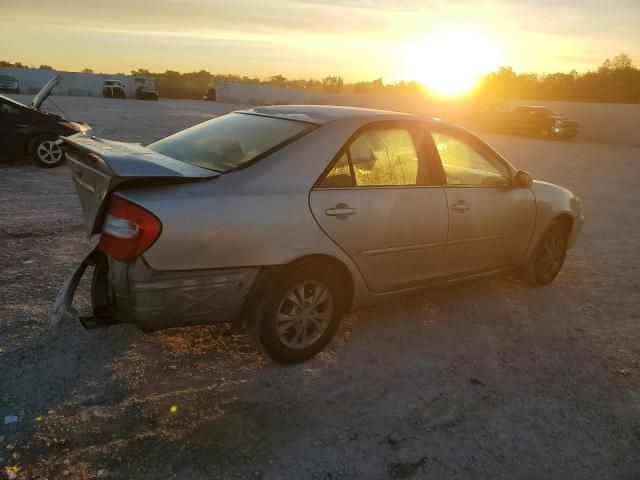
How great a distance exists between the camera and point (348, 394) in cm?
310

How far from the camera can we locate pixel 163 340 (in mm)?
3523

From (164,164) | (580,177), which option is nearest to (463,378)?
(164,164)

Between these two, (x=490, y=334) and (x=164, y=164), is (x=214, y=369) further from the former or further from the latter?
(x=490, y=334)

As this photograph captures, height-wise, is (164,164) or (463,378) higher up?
(164,164)

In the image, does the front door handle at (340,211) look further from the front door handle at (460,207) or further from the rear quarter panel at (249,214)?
the front door handle at (460,207)

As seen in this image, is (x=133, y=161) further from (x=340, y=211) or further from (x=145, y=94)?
(x=145, y=94)

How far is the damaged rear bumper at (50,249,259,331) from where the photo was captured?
2.69m

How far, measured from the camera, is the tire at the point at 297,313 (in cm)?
306

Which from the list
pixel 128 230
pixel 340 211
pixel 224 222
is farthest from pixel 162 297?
pixel 340 211

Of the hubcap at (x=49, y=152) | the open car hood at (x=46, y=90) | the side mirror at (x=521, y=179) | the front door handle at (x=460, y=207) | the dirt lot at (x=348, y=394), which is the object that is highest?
the open car hood at (x=46, y=90)

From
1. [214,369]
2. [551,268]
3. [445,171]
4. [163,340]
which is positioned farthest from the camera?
[551,268]

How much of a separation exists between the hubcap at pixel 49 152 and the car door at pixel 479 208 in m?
7.92

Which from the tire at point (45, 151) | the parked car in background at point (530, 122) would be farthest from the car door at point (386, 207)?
the parked car in background at point (530, 122)

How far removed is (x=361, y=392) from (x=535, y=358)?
56.2 inches
